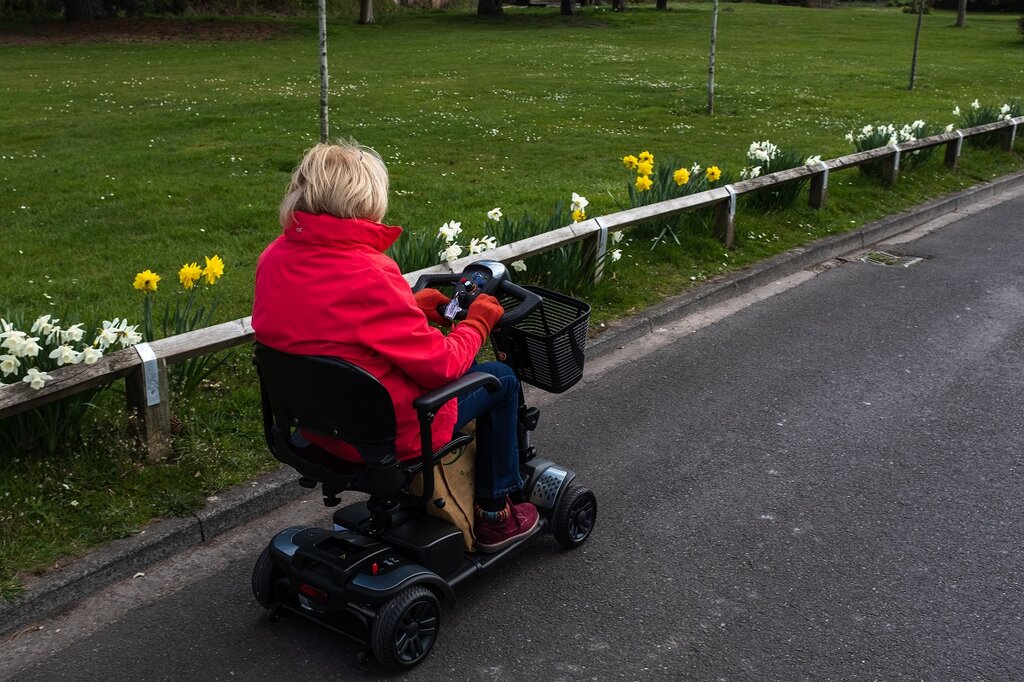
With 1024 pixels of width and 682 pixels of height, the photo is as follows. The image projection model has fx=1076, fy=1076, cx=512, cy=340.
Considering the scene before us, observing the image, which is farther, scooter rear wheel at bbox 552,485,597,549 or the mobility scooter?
scooter rear wheel at bbox 552,485,597,549

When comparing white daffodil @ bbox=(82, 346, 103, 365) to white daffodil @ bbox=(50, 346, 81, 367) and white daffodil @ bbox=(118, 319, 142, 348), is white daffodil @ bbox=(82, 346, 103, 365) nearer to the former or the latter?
white daffodil @ bbox=(50, 346, 81, 367)

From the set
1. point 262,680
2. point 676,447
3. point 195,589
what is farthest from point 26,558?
point 676,447

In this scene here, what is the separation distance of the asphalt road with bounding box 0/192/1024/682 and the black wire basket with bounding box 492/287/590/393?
2.68ft

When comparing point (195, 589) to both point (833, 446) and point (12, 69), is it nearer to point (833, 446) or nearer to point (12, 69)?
point (833, 446)

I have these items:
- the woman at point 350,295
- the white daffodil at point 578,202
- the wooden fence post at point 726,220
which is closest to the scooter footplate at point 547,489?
the woman at point 350,295

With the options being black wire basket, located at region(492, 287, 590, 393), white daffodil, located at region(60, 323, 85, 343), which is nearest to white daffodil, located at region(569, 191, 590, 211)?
black wire basket, located at region(492, 287, 590, 393)

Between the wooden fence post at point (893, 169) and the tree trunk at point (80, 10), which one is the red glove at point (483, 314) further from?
the tree trunk at point (80, 10)

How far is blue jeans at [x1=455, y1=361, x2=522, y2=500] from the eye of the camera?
3.80 meters

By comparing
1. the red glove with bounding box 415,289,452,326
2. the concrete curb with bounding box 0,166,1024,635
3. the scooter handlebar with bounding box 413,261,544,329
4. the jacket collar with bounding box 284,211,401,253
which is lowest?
the concrete curb with bounding box 0,166,1024,635

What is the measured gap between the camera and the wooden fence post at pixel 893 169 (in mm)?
11367

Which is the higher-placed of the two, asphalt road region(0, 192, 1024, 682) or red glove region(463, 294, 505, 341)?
red glove region(463, 294, 505, 341)

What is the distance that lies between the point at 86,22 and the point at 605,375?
30406mm

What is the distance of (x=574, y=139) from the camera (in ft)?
48.8

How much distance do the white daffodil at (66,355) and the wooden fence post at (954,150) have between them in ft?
35.9
